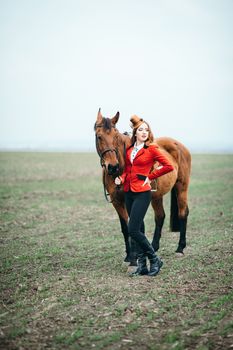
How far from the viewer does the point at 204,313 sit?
14.3 feet

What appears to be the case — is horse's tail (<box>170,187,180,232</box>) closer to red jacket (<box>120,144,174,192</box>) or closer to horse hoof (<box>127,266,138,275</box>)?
horse hoof (<box>127,266,138,275</box>)

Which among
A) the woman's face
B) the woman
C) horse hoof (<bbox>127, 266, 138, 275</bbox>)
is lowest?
horse hoof (<bbox>127, 266, 138, 275</bbox>)

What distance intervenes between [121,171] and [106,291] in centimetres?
193

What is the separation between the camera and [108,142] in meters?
5.57

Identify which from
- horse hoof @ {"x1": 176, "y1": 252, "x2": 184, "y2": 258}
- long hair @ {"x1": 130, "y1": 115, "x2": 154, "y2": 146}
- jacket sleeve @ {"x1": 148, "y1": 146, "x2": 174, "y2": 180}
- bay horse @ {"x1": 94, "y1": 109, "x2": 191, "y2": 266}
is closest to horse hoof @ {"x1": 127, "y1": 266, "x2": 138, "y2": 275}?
bay horse @ {"x1": 94, "y1": 109, "x2": 191, "y2": 266}

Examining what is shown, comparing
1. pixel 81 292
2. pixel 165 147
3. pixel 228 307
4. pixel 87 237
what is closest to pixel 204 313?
pixel 228 307

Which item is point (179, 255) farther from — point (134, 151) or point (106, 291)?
point (134, 151)

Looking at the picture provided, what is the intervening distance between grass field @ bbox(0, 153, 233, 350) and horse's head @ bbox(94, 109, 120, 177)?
185 centimetres

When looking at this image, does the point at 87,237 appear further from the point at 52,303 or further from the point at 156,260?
the point at 52,303

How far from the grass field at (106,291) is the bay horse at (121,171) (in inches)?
21.5

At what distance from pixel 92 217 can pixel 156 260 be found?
6.55 metres

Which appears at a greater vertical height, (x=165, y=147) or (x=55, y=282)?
(x=165, y=147)

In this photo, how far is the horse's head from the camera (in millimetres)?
5509

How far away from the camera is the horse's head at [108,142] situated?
551 centimetres
